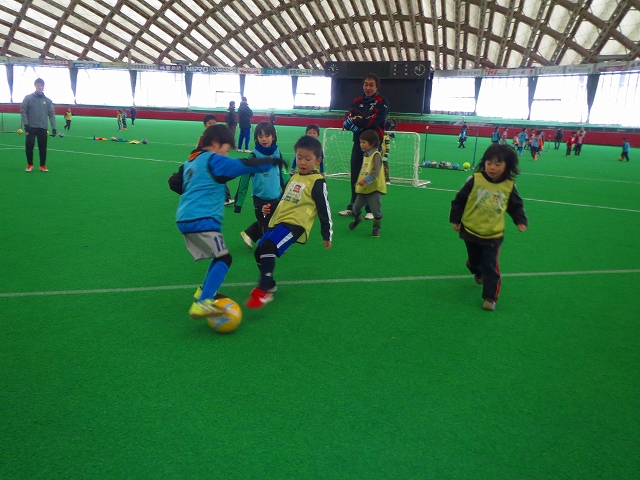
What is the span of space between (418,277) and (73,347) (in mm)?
3440

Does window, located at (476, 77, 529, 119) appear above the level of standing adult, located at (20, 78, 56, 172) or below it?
above

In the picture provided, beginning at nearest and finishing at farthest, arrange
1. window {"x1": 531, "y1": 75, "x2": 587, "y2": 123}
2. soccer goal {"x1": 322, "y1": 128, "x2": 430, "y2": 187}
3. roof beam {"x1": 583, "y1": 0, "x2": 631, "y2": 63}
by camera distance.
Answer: soccer goal {"x1": 322, "y1": 128, "x2": 430, "y2": 187}, roof beam {"x1": 583, "y1": 0, "x2": 631, "y2": 63}, window {"x1": 531, "y1": 75, "x2": 587, "y2": 123}

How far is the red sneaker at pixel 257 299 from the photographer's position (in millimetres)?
4559

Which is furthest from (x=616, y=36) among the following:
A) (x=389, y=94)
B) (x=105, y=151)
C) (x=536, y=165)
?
(x=105, y=151)

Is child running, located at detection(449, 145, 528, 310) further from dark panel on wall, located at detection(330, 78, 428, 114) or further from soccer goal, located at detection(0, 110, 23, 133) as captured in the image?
dark panel on wall, located at detection(330, 78, 428, 114)

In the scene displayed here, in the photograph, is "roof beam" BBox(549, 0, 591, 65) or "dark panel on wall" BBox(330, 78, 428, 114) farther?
"roof beam" BBox(549, 0, 591, 65)

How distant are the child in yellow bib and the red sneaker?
2761 millimetres

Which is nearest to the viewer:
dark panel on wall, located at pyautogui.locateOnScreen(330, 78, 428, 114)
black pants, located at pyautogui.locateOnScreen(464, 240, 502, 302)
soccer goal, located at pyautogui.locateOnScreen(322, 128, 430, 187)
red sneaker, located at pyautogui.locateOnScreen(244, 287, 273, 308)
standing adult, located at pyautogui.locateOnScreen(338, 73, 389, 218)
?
red sneaker, located at pyautogui.locateOnScreen(244, 287, 273, 308)

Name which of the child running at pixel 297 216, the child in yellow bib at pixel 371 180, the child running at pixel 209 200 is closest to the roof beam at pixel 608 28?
the child in yellow bib at pixel 371 180

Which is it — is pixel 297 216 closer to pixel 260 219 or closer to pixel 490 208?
pixel 260 219

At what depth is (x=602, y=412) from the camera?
3.08 metres

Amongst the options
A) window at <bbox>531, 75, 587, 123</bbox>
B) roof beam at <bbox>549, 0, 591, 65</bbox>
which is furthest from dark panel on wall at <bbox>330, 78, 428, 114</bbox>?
roof beam at <bbox>549, 0, 591, 65</bbox>

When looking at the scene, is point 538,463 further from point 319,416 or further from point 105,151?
point 105,151

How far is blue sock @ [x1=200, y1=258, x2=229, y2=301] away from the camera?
3.97 meters
